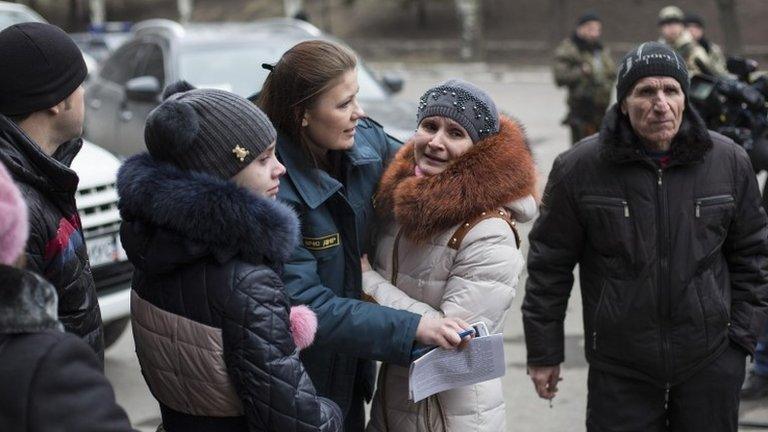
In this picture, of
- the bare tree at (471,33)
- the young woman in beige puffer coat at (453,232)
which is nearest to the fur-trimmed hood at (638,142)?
the young woman in beige puffer coat at (453,232)

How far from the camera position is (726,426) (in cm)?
345

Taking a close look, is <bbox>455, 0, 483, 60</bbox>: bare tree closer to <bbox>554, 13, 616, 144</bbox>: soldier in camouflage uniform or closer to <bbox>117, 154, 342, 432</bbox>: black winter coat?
<bbox>554, 13, 616, 144</bbox>: soldier in camouflage uniform

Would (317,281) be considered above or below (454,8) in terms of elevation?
above

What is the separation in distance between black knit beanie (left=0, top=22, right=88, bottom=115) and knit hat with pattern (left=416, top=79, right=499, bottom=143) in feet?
3.44

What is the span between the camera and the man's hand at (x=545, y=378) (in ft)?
12.2

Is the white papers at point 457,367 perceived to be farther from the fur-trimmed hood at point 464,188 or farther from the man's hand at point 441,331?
the fur-trimmed hood at point 464,188

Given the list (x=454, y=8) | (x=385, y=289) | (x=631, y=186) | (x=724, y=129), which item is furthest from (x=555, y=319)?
(x=454, y=8)

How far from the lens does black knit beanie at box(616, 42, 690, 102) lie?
336cm

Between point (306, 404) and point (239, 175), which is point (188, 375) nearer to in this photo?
point (306, 404)

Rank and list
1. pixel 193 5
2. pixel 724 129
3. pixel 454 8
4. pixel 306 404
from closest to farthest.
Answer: pixel 306 404 < pixel 724 129 < pixel 454 8 < pixel 193 5

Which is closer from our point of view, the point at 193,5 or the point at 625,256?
the point at 625,256

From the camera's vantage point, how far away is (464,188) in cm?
300

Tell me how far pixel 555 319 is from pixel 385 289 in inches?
33.7

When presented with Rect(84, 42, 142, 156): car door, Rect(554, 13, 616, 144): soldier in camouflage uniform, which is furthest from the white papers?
Rect(554, 13, 616, 144): soldier in camouflage uniform
